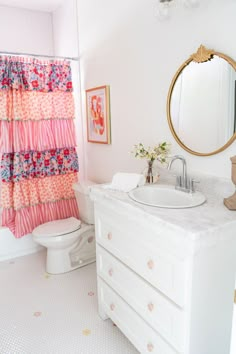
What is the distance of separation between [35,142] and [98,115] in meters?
0.69

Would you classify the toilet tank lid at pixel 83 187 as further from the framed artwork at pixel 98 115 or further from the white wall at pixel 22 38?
the white wall at pixel 22 38

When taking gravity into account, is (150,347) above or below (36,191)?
below

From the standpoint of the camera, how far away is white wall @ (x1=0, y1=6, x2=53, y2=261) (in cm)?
301

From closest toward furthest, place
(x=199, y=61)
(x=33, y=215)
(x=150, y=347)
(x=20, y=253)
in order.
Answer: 1. (x=150, y=347)
2. (x=199, y=61)
3. (x=33, y=215)
4. (x=20, y=253)

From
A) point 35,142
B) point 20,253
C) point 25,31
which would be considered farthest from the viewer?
point 25,31

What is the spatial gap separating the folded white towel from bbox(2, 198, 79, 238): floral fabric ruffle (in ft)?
4.54

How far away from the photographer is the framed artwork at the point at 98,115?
2662 millimetres

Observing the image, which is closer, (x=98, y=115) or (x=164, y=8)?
(x=164, y=8)

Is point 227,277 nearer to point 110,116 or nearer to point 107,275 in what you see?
point 107,275

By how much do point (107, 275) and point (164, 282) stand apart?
622 mm

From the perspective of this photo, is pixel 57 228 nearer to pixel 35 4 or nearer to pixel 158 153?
pixel 158 153

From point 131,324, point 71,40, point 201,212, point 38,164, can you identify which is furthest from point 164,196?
point 71,40

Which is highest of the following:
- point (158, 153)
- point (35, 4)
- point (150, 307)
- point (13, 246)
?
point (35, 4)

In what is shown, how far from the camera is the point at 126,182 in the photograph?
1.84 meters
